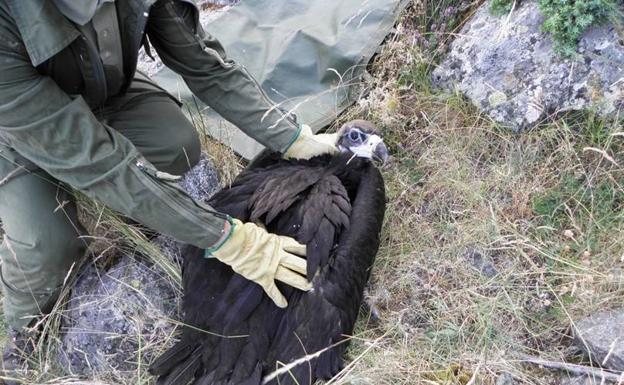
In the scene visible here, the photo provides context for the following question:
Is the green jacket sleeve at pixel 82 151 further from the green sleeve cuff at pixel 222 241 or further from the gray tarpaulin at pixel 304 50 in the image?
the gray tarpaulin at pixel 304 50

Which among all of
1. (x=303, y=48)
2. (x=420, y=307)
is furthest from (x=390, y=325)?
(x=303, y=48)

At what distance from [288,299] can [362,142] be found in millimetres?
1018

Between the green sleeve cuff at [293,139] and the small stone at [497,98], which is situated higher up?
the small stone at [497,98]

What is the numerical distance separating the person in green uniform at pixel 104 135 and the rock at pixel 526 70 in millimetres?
934

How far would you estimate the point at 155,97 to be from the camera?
362 cm

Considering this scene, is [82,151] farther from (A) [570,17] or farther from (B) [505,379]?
(A) [570,17]

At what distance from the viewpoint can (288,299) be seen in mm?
2840

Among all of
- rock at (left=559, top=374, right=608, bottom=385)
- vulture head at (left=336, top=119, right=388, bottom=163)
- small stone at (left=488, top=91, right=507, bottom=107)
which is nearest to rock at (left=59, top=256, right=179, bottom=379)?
vulture head at (left=336, top=119, right=388, bottom=163)

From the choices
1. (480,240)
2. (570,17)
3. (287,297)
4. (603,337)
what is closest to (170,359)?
(287,297)

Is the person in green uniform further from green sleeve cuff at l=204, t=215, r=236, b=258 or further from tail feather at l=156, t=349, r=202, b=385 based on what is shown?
tail feather at l=156, t=349, r=202, b=385

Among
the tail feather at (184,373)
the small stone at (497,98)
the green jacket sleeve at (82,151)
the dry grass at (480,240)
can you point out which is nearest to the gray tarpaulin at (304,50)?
the dry grass at (480,240)

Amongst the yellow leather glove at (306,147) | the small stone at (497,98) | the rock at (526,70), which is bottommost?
the yellow leather glove at (306,147)

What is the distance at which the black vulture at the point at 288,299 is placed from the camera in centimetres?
276

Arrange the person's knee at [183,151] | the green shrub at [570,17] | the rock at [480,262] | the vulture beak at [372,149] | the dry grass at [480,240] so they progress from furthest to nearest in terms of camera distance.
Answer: the person's knee at [183,151]
the vulture beak at [372,149]
the green shrub at [570,17]
the rock at [480,262]
the dry grass at [480,240]
